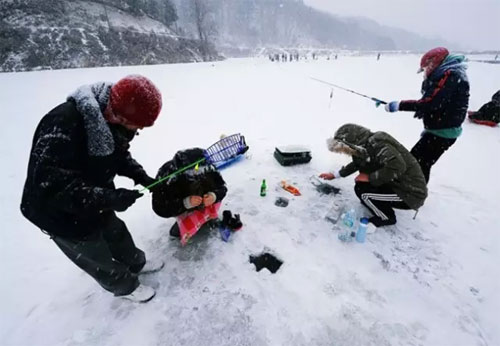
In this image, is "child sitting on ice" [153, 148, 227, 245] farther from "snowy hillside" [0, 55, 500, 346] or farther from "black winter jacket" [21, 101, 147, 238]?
"black winter jacket" [21, 101, 147, 238]

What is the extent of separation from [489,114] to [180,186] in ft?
34.7

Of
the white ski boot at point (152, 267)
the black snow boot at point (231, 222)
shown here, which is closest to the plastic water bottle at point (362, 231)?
the black snow boot at point (231, 222)

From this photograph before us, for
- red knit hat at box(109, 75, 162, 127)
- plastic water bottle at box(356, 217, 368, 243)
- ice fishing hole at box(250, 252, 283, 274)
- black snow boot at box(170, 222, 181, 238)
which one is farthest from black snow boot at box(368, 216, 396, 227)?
red knit hat at box(109, 75, 162, 127)

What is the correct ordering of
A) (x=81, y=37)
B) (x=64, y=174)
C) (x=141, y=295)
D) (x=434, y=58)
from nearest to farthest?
(x=64, y=174)
(x=141, y=295)
(x=434, y=58)
(x=81, y=37)

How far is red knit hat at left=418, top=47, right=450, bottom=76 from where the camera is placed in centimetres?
341

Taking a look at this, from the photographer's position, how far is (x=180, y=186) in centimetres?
277

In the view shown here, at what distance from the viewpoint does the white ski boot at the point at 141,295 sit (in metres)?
2.31

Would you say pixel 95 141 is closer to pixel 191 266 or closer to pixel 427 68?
pixel 191 266

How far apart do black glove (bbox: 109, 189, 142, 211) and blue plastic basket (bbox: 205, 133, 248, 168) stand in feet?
9.69

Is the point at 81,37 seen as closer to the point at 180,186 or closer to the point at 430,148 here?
the point at 180,186

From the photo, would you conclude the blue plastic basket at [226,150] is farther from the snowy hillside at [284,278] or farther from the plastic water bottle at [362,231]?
the plastic water bottle at [362,231]

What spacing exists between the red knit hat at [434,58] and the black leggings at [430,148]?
994 millimetres

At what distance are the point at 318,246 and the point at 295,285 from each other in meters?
0.69

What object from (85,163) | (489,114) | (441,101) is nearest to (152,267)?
(85,163)
